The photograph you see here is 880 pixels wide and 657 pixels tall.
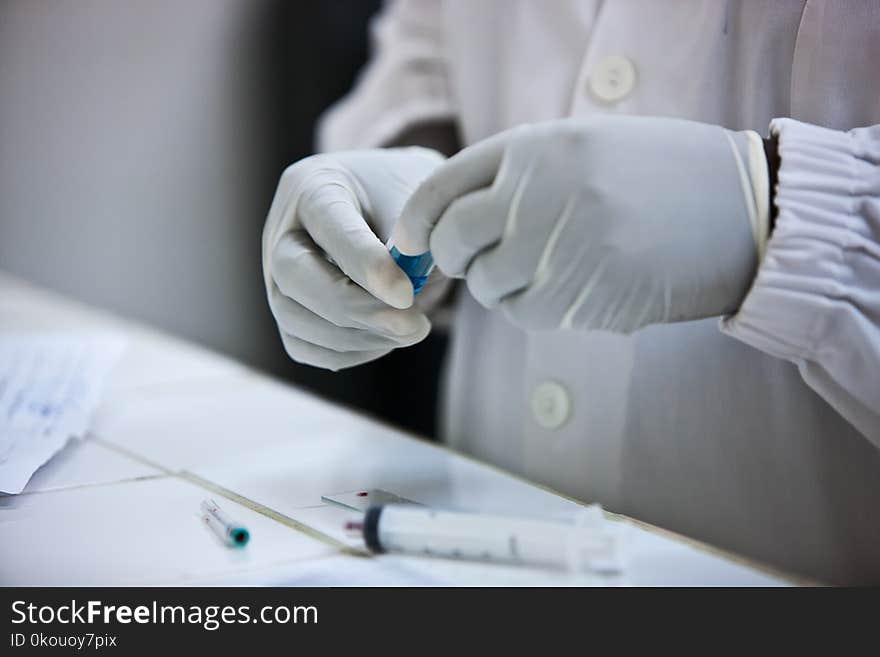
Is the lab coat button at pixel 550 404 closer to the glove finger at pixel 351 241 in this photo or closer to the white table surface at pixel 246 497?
the white table surface at pixel 246 497

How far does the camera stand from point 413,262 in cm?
51

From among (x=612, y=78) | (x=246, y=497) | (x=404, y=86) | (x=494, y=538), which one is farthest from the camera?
(x=404, y=86)

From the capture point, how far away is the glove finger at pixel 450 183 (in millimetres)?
433

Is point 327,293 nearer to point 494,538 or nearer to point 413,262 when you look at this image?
point 413,262

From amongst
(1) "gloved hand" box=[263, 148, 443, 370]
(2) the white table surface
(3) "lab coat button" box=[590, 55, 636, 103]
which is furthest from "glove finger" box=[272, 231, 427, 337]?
(3) "lab coat button" box=[590, 55, 636, 103]

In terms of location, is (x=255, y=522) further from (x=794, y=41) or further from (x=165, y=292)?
(x=165, y=292)

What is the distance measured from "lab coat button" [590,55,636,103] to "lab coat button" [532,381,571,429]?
0.23m

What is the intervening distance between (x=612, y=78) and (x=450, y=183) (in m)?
0.25

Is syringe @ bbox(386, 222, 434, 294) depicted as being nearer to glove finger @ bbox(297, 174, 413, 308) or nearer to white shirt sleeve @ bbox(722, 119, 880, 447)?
glove finger @ bbox(297, 174, 413, 308)

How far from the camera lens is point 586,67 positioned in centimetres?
64

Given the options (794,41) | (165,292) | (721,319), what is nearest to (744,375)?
(721,319)

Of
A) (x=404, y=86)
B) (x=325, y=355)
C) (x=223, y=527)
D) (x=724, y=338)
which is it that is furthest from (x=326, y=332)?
(x=404, y=86)

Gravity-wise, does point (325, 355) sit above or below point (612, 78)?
below
